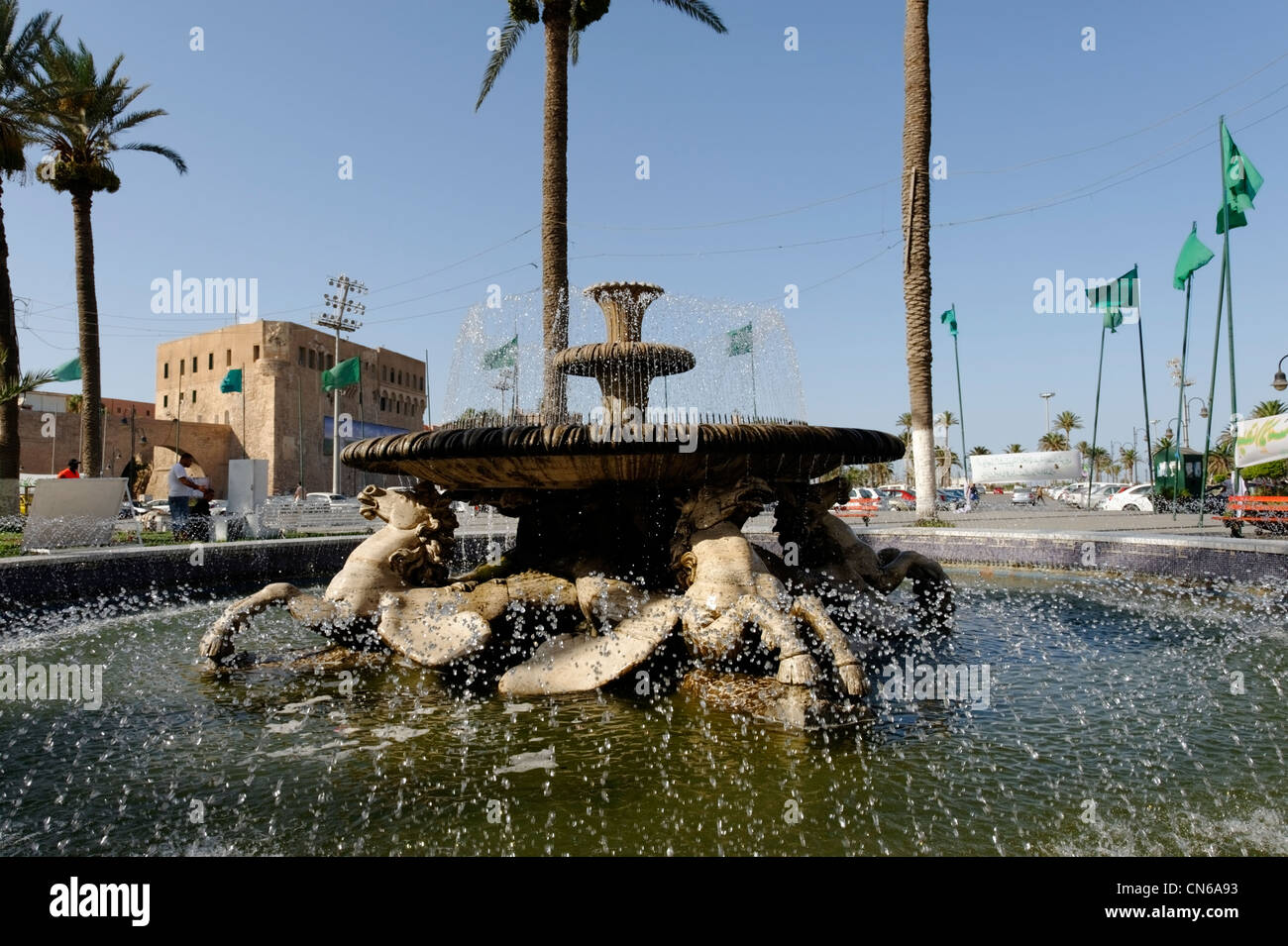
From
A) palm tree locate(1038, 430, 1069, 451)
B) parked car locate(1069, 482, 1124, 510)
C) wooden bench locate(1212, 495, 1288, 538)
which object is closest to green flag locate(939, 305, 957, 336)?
parked car locate(1069, 482, 1124, 510)

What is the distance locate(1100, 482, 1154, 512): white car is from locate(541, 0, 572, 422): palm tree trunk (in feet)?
77.2

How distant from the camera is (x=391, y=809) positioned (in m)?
3.12

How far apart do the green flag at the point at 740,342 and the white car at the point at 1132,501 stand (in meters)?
24.4

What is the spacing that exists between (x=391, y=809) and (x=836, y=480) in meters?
4.62

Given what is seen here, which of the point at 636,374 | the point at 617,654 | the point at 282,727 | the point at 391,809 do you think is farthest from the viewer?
the point at 636,374

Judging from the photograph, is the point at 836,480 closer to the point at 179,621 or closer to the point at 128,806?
the point at 128,806

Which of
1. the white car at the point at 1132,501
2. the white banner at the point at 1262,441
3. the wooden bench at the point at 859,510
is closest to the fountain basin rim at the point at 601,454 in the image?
the white banner at the point at 1262,441

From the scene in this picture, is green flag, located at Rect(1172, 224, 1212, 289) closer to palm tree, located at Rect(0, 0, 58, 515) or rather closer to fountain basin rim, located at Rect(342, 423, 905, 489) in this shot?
fountain basin rim, located at Rect(342, 423, 905, 489)

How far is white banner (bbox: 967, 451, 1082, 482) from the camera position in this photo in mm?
46312

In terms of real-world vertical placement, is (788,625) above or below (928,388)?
below

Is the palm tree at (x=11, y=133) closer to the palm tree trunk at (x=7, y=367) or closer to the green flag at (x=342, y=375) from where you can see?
A: the palm tree trunk at (x=7, y=367)

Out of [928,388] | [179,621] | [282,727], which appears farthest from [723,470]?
[928,388]

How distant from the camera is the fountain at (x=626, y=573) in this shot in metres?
4.78
